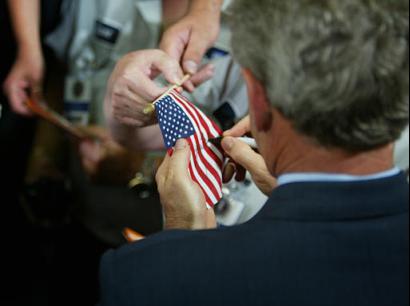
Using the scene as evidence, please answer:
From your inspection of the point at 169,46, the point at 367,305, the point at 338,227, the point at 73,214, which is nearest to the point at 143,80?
the point at 169,46

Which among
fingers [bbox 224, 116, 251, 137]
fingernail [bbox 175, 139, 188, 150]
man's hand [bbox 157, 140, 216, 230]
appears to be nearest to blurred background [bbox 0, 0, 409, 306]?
fingers [bbox 224, 116, 251, 137]

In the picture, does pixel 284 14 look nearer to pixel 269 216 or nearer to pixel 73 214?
pixel 269 216

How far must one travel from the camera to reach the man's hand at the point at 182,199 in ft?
4.05

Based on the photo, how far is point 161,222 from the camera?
2.22m

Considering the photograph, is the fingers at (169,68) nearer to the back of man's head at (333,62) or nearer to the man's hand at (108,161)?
the back of man's head at (333,62)

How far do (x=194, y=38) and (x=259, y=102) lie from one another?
0.80 meters

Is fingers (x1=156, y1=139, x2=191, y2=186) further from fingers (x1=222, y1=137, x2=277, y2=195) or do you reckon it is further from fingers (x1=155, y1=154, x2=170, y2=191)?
fingers (x1=222, y1=137, x2=277, y2=195)

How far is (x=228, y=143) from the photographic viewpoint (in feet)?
4.60

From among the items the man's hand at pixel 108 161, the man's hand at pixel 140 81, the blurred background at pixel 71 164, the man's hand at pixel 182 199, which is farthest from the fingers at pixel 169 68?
the man's hand at pixel 108 161

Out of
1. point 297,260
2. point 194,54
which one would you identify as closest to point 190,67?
point 194,54

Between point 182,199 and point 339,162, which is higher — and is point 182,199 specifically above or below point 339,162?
below

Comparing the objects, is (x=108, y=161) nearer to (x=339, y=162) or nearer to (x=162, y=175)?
(x=162, y=175)

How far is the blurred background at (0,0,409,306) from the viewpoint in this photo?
225cm

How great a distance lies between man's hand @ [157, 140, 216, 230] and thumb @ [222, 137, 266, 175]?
17 centimetres
